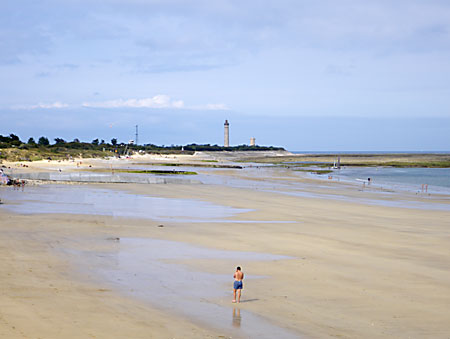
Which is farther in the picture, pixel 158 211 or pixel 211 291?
pixel 158 211

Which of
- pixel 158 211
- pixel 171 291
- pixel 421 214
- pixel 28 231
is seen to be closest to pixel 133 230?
pixel 28 231

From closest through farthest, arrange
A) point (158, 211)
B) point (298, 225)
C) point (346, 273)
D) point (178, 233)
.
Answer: point (346, 273) < point (178, 233) < point (298, 225) < point (158, 211)

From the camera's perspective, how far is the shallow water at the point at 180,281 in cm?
1099

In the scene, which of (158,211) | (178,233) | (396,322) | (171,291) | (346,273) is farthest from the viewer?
(158,211)

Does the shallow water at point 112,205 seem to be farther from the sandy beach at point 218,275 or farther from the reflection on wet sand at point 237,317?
the reflection on wet sand at point 237,317

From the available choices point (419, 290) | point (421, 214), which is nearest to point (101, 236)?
point (419, 290)

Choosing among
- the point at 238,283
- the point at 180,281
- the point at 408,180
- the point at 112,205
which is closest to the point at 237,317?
the point at 238,283

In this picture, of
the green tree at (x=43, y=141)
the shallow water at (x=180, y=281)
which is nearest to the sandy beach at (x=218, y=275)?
the shallow water at (x=180, y=281)

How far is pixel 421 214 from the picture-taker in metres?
31.8

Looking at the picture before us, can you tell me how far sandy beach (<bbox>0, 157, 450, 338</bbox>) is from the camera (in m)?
10.6

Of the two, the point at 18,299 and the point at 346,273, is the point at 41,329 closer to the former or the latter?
the point at 18,299

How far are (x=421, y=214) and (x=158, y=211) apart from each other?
57.7ft

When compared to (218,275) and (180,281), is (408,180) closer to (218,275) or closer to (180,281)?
(218,275)

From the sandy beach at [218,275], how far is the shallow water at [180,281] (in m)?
0.04
